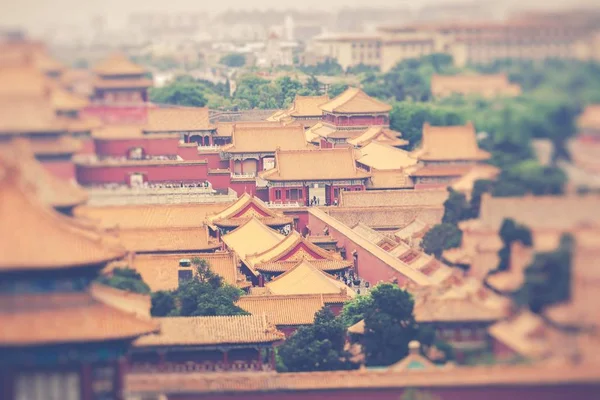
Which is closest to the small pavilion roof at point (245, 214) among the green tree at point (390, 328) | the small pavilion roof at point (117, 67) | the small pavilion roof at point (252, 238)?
the small pavilion roof at point (252, 238)

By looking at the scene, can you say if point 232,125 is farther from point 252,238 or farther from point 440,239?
point 440,239

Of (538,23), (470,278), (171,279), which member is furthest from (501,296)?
(171,279)

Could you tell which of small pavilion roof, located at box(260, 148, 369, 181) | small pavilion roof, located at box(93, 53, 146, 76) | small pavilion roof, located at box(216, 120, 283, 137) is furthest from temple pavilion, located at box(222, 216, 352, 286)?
small pavilion roof, located at box(216, 120, 283, 137)

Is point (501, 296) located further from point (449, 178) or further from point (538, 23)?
Result: point (449, 178)

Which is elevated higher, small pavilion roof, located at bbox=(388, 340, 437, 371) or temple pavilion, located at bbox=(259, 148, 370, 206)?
small pavilion roof, located at bbox=(388, 340, 437, 371)

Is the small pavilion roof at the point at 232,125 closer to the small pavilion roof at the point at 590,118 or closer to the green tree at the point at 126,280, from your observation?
the green tree at the point at 126,280

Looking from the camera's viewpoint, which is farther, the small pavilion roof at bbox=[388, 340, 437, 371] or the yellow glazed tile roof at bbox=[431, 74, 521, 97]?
the yellow glazed tile roof at bbox=[431, 74, 521, 97]

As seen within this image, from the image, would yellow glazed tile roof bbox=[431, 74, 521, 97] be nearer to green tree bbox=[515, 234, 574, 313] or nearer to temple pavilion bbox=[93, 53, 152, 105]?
green tree bbox=[515, 234, 574, 313]
